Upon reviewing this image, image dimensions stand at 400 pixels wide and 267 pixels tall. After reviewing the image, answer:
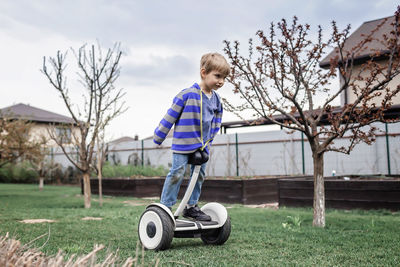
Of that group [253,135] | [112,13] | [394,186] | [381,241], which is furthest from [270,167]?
[381,241]

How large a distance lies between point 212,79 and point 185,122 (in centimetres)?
42

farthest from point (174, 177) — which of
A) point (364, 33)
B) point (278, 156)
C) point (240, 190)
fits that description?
point (364, 33)

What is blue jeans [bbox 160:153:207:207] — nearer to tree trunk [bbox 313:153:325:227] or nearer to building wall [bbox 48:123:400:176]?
tree trunk [bbox 313:153:325:227]

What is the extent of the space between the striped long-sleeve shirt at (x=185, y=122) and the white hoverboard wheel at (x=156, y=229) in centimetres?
54

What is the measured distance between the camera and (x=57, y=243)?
356cm

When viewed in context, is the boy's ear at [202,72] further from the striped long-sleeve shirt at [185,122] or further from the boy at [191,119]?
the striped long-sleeve shirt at [185,122]

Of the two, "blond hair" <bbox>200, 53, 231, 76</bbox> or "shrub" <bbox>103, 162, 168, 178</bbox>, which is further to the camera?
"shrub" <bbox>103, 162, 168, 178</bbox>

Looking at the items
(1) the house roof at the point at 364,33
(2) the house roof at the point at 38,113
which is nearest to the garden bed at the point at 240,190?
(1) the house roof at the point at 364,33

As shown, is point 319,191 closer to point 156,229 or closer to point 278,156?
point 156,229

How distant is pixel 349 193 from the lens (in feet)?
22.4

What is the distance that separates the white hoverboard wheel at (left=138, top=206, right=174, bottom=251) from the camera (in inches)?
124

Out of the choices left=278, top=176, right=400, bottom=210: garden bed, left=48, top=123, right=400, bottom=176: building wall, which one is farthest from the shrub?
left=278, top=176, right=400, bottom=210: garden bed

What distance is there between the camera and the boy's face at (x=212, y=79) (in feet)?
10.8

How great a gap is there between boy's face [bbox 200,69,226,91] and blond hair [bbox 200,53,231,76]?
1.1 inches
